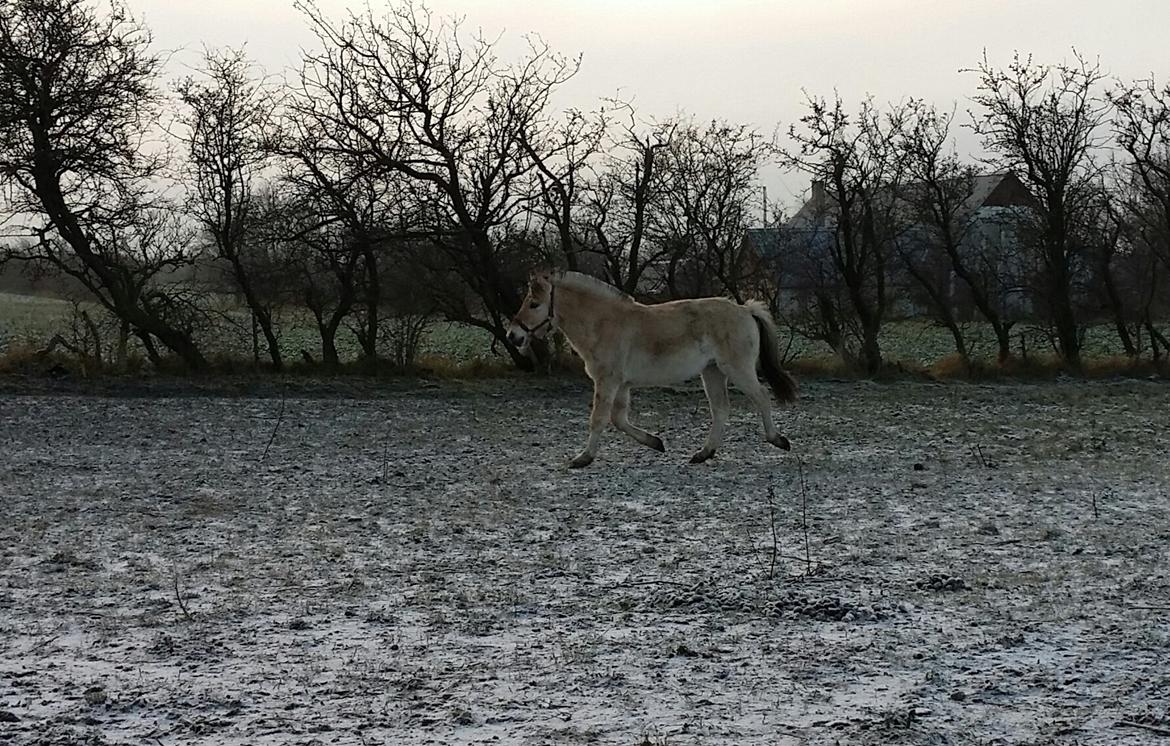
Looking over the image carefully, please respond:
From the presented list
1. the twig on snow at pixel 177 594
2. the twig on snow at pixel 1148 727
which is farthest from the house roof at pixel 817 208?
the twig on snow at pixel 1148 727

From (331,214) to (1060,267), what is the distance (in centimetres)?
1333

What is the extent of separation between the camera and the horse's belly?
39.2 ft

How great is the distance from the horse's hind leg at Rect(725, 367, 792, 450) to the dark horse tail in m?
0.40

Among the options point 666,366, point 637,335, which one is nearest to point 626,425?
point 666,366

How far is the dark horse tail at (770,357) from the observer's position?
1248 centimetres

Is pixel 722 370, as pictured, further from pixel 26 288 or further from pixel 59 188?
pixel 26 288

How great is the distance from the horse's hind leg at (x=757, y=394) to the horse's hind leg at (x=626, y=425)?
97 centimetres

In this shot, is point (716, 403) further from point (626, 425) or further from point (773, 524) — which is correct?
point (773, 524)

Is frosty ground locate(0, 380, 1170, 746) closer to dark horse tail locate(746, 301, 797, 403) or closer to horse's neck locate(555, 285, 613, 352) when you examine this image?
dark horse tail locate(746, 301, 797, 403)

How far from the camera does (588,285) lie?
12.1 meters

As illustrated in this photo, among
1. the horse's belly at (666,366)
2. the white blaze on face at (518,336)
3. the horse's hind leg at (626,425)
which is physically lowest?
the horse's hind leg at (626,425)

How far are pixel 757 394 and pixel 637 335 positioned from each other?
4.51ft

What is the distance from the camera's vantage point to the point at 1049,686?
16.0 ft

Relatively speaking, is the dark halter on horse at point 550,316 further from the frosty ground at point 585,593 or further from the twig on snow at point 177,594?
the twig on snow at point 177,594
